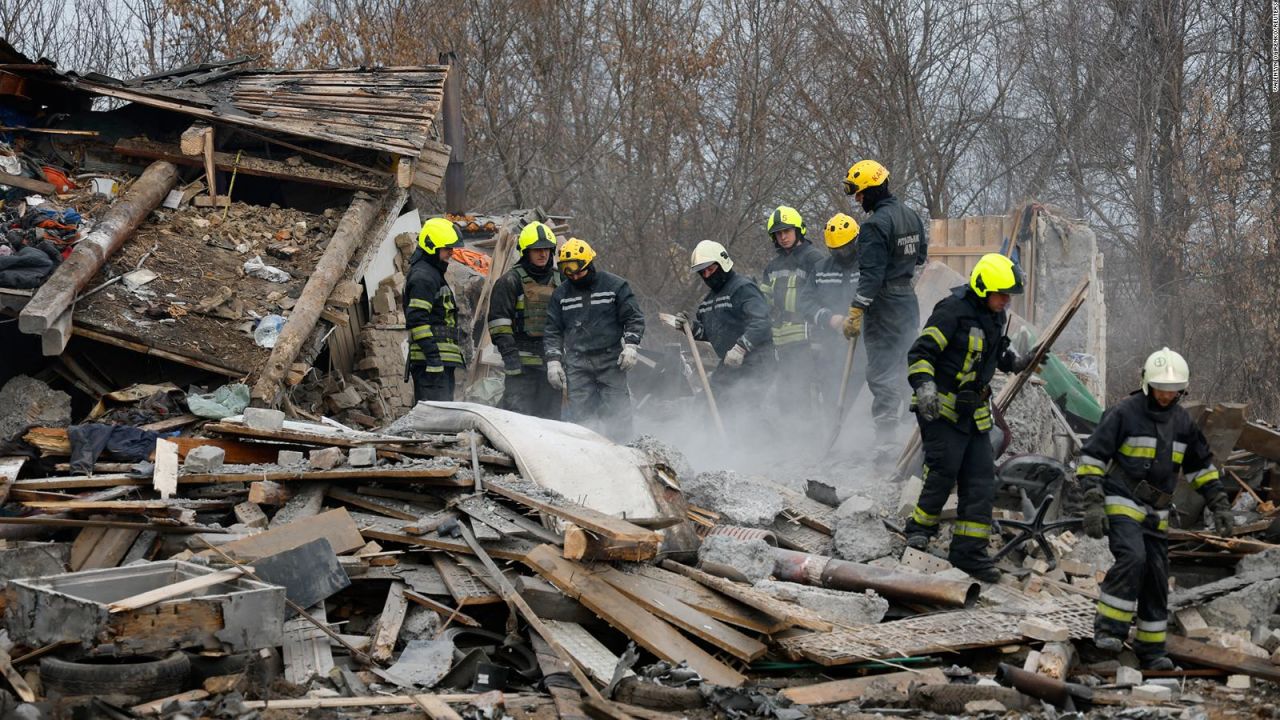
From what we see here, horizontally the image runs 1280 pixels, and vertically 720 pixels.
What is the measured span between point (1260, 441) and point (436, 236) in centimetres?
666

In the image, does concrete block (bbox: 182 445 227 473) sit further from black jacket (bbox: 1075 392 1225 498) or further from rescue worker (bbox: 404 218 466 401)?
black jacket (bbox: 1075 392 1225 498)

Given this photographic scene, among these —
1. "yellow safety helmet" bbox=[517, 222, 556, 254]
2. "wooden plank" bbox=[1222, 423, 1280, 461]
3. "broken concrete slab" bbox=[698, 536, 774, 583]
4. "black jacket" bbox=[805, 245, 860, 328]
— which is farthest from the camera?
"black jacket" bbox=[805, 245, 860, 328]

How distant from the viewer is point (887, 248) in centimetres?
936

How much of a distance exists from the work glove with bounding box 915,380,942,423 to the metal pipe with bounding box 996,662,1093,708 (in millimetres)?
1868

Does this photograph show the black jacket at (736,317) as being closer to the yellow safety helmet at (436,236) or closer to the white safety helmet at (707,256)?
the white safety helmet at (707,256)

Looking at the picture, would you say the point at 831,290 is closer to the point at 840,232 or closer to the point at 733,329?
the point at 840,232

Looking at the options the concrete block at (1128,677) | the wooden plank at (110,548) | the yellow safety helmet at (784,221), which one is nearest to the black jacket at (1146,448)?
the concrete block at (1128,677)

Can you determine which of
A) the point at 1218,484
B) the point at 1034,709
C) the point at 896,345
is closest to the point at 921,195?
the point at 896,345

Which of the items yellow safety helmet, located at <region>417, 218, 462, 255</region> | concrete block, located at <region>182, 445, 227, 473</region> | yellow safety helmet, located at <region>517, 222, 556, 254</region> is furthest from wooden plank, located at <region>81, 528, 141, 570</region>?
yellow safety helmet, located at <region>517, 222, 556, 254</region>

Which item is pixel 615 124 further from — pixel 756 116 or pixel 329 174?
pixel 329 174

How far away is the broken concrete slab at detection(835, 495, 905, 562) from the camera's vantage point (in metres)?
7.49

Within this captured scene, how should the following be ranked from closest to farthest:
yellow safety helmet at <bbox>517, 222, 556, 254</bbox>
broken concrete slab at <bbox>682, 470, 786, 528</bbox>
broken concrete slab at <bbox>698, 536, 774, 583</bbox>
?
broken concrete slab at <bbox>698, 536, 774, 583</bbox> → broken concrete slab at <bbox>682, 470, 786, 528</bbox> → yellow safety helmet at <bbox>517, 222, 556, 254</bbox>

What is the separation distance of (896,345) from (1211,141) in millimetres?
9116

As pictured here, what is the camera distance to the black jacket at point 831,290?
10367 mm
